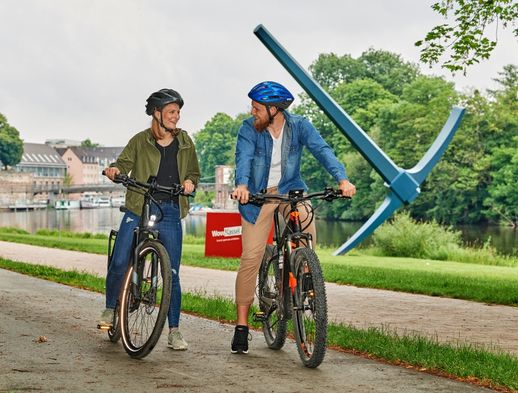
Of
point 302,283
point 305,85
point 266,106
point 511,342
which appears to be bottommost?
point 511,342

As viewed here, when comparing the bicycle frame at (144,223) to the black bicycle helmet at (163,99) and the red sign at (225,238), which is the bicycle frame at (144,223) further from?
the red sign at (225,238)

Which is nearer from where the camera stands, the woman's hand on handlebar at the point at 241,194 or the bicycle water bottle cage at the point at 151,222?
the woman's hand on handlebar at the point at 241,194

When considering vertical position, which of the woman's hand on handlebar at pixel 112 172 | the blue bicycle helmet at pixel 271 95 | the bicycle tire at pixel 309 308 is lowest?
the bicycle tire at pixel 309 308

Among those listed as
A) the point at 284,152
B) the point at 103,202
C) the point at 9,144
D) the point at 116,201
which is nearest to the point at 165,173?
the point at 284,152

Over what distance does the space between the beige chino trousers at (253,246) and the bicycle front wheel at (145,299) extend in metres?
0.59

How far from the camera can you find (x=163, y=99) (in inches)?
261

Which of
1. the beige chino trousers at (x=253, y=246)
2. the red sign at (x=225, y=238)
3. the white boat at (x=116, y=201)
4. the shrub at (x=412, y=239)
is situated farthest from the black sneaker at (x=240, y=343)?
the white boat at (x=116, y=201)

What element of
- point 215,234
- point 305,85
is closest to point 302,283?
point 215,234

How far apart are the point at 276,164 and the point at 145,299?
1247 mm

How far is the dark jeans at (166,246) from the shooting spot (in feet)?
22.1

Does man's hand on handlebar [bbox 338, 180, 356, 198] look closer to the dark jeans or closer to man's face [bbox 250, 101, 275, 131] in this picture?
man's face [bbox 250, 101, 275, 131]

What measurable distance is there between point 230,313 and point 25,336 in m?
2.34

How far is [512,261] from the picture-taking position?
26.3m

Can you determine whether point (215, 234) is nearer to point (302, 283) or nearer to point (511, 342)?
point (511, 342)
